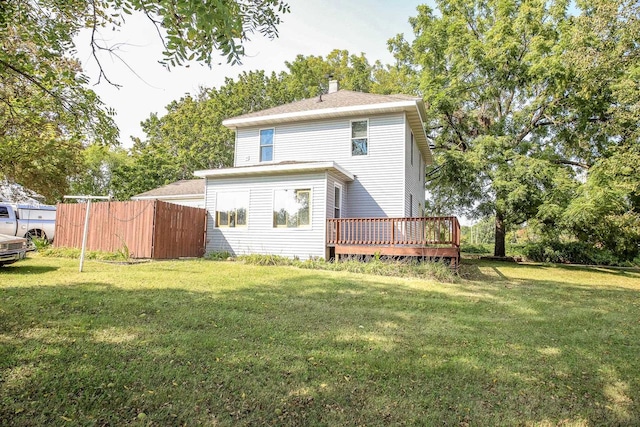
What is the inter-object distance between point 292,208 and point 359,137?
384cm

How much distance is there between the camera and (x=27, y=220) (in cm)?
1492

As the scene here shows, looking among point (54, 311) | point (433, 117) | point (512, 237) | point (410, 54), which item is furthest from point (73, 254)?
point (512, 237)

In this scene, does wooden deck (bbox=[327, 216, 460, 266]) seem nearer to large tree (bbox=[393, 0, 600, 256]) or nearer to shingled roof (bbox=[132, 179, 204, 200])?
large tree (bbox=[393, 0, 600, 256])

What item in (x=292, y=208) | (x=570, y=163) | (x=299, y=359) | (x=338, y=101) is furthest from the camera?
(x=570, y=163)

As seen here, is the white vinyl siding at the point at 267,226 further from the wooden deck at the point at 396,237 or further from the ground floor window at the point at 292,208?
the wooden deck at the point at 396,237

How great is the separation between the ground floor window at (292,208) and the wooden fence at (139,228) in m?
3.02

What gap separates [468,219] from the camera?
18.4 meters

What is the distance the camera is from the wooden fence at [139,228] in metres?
11.2

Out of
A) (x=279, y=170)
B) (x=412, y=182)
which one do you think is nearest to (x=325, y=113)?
(x=279, y=170)

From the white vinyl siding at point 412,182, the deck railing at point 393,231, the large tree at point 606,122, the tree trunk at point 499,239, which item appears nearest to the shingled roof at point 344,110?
the white vinyl siding at point 412,182

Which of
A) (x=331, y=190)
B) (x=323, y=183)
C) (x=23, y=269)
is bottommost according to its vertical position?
(x=23, y=269)

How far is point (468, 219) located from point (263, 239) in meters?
11.5

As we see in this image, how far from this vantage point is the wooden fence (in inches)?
441

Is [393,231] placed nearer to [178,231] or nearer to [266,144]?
[266,144]
